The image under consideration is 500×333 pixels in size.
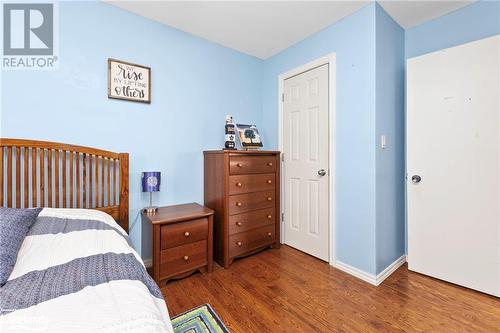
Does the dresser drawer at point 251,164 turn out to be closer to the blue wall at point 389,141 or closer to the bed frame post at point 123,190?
the bed frame post at point 123,190

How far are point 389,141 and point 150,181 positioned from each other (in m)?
2.20

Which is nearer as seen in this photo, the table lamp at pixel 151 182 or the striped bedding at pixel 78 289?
the striped bedding at pixel 78 289

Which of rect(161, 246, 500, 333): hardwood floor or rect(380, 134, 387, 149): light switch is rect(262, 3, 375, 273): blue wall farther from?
rect(161, 246, 500, 333): hardwood floor

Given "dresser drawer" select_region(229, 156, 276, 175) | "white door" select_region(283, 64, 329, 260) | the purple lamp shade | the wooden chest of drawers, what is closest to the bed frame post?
the purple lamp shade

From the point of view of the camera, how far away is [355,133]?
6.68ft

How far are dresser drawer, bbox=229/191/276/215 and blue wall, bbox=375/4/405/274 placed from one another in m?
1.06

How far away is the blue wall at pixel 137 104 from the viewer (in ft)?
5.53

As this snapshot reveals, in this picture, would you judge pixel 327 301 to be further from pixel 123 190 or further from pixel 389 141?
pixel 123 190

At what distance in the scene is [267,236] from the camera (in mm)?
2535

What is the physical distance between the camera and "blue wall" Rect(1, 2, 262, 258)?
5.53ft

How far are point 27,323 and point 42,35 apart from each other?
2037mm

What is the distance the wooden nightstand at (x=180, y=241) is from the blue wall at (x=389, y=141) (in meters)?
1.50
